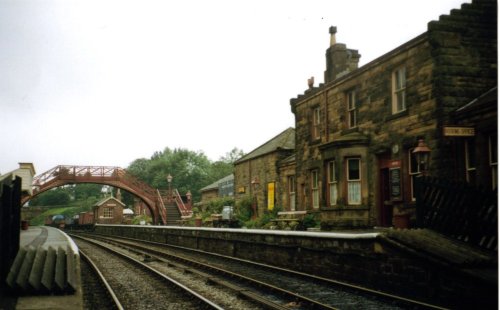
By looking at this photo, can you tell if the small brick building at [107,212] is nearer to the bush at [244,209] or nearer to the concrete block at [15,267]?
the bush at [244,209]

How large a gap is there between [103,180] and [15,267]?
31.5m

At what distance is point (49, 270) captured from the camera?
788 cm

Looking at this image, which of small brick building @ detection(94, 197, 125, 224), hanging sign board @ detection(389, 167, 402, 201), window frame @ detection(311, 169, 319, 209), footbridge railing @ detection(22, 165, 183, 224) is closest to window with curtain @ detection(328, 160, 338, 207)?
window frame @ detection(311, 169, 319, 209)

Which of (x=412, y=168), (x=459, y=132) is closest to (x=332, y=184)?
(x=412, y=168)

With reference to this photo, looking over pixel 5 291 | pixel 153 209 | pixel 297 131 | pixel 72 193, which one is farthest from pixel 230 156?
pixel 5 291

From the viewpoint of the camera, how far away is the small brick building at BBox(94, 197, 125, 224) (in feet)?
190

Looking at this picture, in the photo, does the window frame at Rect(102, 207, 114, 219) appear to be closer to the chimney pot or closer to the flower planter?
the chimney pot

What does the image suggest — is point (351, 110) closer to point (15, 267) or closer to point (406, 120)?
point (406, 120)

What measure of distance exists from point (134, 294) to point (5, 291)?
9.99 ft

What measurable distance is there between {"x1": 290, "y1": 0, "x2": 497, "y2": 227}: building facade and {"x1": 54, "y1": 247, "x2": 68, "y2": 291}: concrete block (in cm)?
864

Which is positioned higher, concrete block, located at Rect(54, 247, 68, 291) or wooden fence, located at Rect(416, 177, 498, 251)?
wooden fence, located at Rect(416, 177, 498, 251)

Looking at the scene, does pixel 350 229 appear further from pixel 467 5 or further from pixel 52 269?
pixel 52 269

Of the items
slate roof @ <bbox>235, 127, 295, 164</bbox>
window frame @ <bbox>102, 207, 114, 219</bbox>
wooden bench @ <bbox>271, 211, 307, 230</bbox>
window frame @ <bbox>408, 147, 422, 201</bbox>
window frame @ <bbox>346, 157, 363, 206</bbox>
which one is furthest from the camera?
window frame @ <bbox>102, 207, 114, 219</bbox>

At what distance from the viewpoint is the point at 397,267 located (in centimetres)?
809
